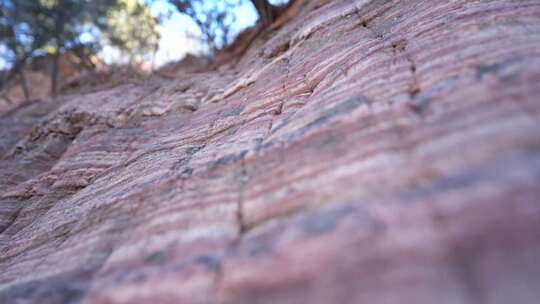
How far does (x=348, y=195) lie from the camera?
8.29 feet

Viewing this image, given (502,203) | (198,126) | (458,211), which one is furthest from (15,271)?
(502,203)

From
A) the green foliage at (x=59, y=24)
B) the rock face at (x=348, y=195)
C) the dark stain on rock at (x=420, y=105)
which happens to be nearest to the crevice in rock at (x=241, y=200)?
the rock face at (x=348, y=195)

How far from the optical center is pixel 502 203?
2066 millimetres

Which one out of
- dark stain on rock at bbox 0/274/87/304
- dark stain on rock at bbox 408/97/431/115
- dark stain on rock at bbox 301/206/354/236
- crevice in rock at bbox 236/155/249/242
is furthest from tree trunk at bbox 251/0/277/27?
dark stain on rock at bbox 301/206/354/236

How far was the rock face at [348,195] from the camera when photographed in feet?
6.79

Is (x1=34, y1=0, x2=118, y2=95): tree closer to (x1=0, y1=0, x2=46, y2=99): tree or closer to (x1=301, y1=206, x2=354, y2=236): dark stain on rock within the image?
(x1=0, y1=0, x2=46, y2=99): tree

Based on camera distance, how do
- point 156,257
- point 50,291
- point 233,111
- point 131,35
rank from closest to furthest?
point 156,257, point 50,291, point 233,111, point 131,35

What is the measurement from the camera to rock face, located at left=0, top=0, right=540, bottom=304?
81.5 inches

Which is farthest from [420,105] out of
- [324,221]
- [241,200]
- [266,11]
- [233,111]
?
[266,11]

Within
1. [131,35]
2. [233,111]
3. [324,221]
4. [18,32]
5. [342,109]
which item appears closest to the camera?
[324,221]

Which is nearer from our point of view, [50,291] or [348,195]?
[348,195]

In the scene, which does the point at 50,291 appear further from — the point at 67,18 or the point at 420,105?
the point at 67,18

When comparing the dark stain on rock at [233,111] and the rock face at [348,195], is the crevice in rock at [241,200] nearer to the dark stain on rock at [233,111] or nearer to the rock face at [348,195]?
the rock face at [348,195]

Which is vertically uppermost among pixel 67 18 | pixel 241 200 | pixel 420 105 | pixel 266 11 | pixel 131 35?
pixel 67 18
